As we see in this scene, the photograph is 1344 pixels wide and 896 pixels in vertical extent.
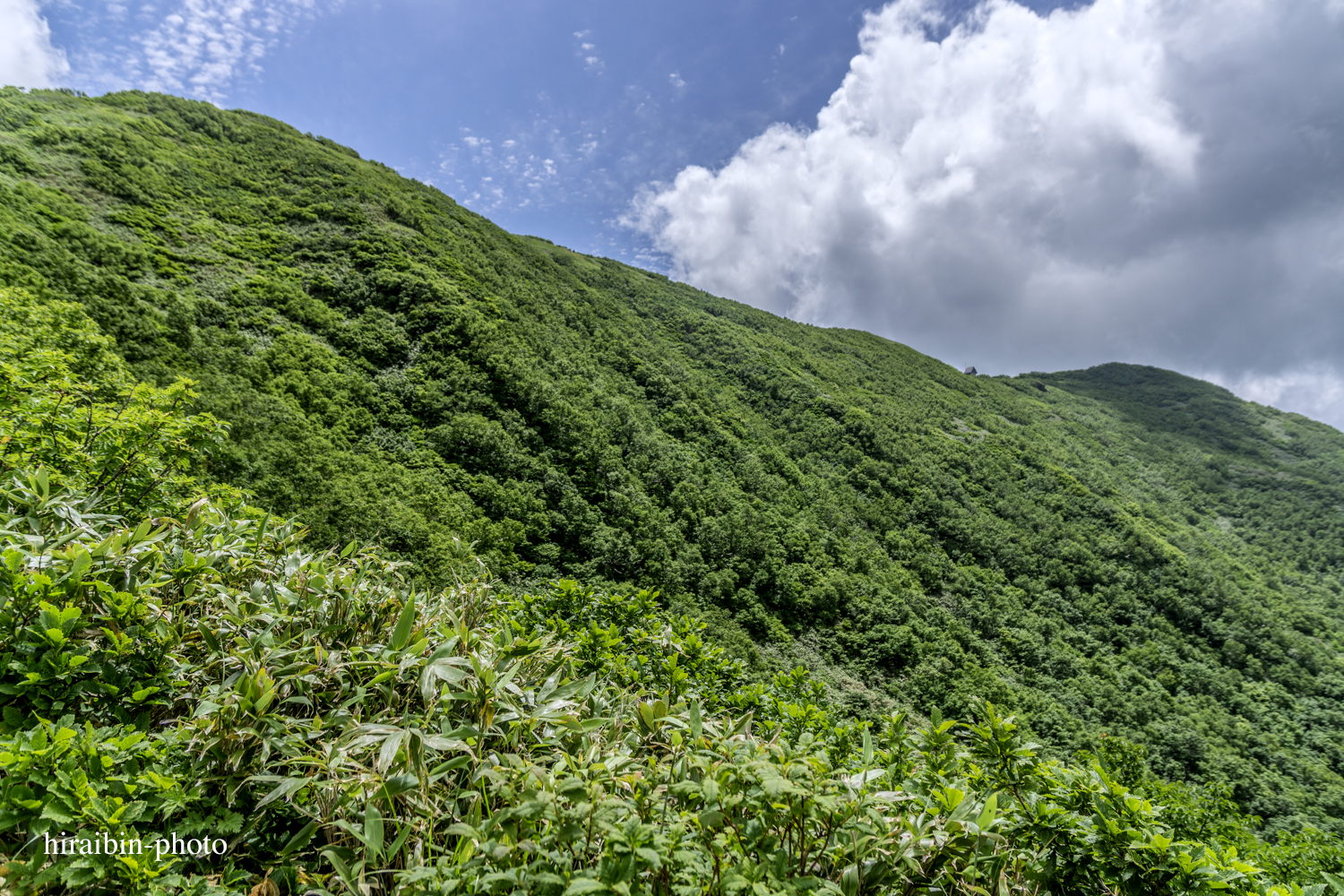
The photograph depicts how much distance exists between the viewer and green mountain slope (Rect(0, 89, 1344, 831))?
2028cm

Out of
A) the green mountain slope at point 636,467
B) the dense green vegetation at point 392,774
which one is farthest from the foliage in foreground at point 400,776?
the green mountain slope at point 636,467

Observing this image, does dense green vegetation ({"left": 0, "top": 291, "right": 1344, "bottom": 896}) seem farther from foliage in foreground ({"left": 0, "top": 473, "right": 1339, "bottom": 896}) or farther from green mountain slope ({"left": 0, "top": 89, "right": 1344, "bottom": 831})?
green mountain slope ({"left": 0, "top": 89, "right": 1344, "bottom": 831})

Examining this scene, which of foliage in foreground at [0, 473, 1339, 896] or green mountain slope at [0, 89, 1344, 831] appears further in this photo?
green mountain slope at [0, 89, 1344, 831]

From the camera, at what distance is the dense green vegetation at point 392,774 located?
1.53 m

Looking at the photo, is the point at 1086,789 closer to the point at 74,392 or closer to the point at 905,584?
the point at 74,392

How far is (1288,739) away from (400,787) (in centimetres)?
5836

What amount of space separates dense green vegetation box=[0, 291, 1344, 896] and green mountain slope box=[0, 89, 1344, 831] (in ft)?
39.6

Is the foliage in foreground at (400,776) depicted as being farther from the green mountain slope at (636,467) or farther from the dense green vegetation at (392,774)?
the green mountain slope at (636,467)

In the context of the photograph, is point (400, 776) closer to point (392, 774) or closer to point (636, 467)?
point (392, 774)

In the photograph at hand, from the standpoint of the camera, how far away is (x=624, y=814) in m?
1.57

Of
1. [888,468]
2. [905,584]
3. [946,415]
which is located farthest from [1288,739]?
[946,415]

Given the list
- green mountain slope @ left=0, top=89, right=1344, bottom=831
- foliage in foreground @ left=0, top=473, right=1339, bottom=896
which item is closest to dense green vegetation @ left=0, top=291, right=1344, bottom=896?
foliage in foreground @ left=0, top=473, right=1339, bottom=896

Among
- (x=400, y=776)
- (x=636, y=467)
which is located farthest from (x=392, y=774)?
(x=636, y=467)

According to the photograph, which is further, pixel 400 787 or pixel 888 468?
pixel 888 468
